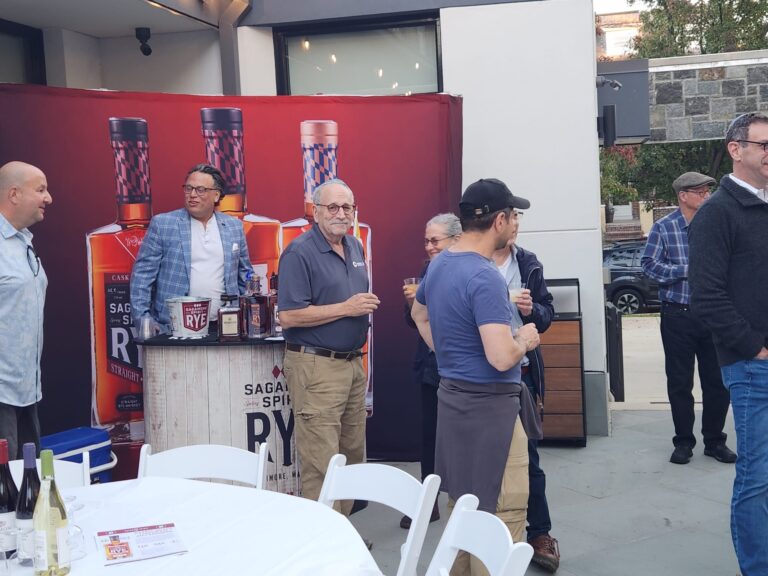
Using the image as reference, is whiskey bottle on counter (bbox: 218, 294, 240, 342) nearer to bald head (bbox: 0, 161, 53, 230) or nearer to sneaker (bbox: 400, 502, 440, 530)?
bald head (bbox: 0, 161, 53, 230)

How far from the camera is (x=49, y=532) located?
204 cm

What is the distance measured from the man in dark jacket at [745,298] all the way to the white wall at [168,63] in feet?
13.7

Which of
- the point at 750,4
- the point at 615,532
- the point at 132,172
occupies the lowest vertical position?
the point at 615,532

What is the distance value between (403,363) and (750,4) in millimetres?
14865

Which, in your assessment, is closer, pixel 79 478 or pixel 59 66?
pixel 79 478

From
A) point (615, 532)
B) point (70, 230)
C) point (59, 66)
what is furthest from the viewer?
point (59, 66)

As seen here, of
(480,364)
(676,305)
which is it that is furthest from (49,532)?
(676,305)

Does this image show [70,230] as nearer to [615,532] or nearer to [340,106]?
[340,106]

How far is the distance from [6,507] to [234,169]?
296 cm

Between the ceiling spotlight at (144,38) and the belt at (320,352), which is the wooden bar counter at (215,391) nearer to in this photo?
the belt at (320,352)

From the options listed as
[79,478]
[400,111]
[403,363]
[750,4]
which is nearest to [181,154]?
[400,111]

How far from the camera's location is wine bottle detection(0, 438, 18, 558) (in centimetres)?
212

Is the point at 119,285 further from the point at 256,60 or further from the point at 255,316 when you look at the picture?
the point at 256,60

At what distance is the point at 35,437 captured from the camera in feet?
12.3
